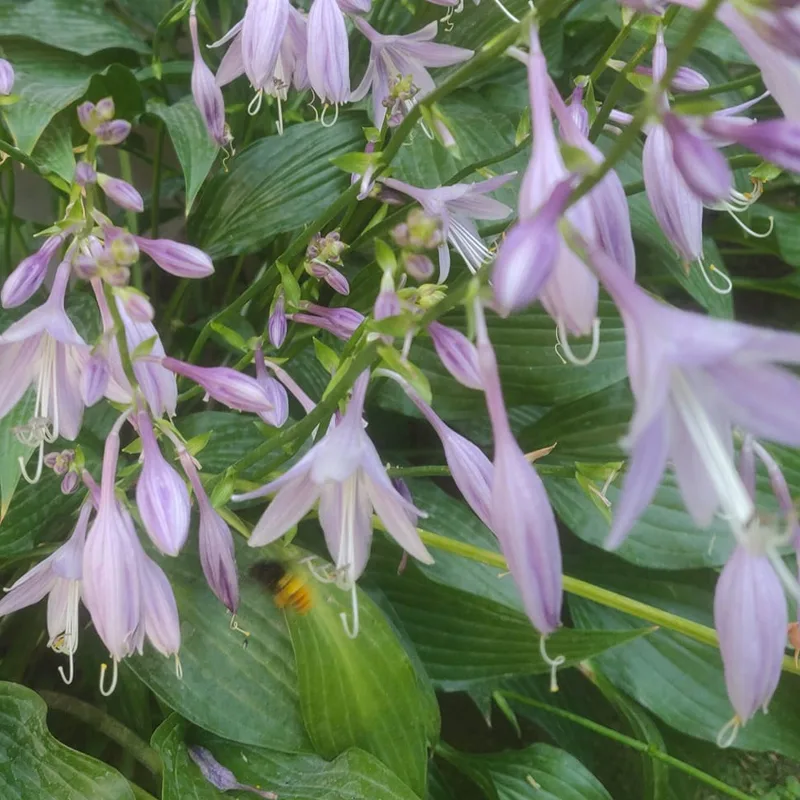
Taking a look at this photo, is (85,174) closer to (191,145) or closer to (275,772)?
(191,145)

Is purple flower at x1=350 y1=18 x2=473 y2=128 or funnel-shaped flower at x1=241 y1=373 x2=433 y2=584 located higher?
purple flower at x1=350 y1=18 x2=473 y2=128

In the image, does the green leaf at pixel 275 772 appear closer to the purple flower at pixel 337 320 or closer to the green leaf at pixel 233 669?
the green leaf at pixel 233 669

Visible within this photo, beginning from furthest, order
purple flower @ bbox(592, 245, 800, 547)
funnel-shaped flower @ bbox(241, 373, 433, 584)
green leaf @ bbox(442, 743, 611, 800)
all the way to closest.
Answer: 1. green leaf @ bbox(442, 743, 611, 800)
2. funnel-shaped flower @ bbox(241, 373, 433, 584)
3. purple flower @ bbox(592, 245, 800, 547)

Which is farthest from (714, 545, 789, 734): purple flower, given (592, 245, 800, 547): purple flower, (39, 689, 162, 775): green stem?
(39, 689, 162, 775): green stem

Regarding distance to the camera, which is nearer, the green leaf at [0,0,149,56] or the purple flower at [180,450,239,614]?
the purple flower at [180,450,239,614]

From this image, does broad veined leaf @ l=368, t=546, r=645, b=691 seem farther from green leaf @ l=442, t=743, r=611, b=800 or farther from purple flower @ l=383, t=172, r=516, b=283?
purple flower @ l=383, t=172, r=516, b=283

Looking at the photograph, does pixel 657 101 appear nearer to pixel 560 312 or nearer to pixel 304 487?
pixel 560 312

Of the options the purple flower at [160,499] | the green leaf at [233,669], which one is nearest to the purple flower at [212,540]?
the purple flower at [160,499]
